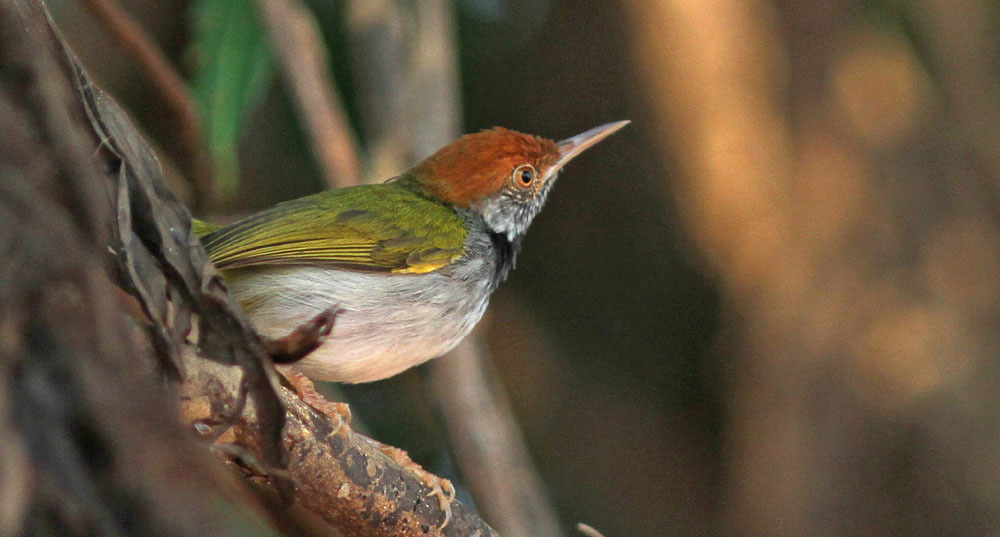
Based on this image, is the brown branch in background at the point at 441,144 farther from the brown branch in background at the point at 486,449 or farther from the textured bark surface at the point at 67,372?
the textured bark surface at the point at 67,372

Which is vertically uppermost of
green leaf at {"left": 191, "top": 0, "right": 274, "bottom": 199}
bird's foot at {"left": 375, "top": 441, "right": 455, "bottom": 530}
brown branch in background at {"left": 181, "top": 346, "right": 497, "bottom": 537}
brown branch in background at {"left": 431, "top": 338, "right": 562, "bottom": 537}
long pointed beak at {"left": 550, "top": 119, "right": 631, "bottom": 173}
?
green leaf at {"left": 191, "top": 0, "right": 274, "bottom": 199}

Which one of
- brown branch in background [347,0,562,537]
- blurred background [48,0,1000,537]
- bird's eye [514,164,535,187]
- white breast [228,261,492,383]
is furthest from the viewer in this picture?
blurred background [48,0,1000,537]

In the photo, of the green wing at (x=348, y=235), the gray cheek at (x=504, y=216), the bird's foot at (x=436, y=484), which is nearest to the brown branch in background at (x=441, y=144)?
the gray cheek at (x=504, y=216)

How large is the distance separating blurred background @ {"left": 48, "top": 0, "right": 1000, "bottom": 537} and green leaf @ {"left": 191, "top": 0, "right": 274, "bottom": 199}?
2.10ft

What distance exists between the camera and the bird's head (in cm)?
444

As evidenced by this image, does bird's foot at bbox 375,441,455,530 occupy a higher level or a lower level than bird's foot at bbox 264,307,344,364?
lower

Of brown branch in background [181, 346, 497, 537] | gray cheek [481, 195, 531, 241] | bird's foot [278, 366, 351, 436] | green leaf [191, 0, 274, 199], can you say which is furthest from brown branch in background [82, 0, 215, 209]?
brown branch in background [181, 346, 497, 537]

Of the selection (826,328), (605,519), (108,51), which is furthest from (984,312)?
(108,51)

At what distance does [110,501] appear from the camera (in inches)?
31.2

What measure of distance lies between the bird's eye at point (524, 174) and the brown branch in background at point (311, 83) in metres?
0.99

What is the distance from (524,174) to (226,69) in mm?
1372

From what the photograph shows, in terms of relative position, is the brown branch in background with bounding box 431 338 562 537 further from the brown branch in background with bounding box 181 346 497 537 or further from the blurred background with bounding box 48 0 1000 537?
the brown branch in background with bounding box 181 346 497 537

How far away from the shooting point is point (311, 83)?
193 inches

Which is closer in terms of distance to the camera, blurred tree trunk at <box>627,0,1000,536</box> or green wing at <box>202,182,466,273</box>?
green wing at <box>202,182,466,273</box>
